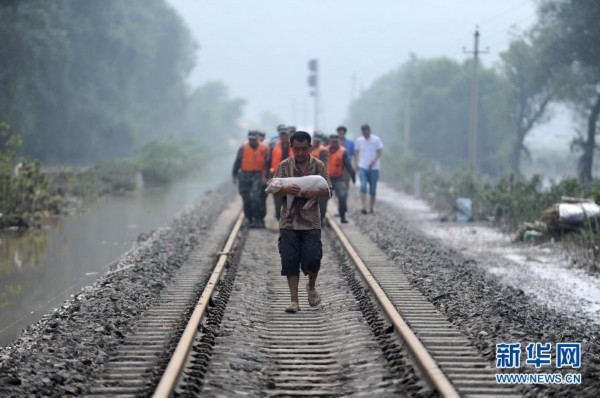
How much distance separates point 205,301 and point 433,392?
3501mm

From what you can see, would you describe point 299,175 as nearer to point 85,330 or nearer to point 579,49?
point 85,330

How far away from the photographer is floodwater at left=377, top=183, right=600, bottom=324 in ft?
39.5

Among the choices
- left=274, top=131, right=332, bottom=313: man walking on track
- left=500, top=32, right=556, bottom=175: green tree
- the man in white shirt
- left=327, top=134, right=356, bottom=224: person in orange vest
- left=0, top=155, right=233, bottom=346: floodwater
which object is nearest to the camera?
left=274, top=131, right=332, bottom=313: man walking on track

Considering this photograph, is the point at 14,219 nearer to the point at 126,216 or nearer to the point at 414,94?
the point at 126,216

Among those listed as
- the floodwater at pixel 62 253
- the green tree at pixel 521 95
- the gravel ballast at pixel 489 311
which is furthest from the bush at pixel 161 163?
the gravel ballast at pixel 489 311

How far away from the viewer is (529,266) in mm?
15266

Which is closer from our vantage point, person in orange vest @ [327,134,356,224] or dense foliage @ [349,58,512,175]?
person in orange vest @ [327,134,356,224]

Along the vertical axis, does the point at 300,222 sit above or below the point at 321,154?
below

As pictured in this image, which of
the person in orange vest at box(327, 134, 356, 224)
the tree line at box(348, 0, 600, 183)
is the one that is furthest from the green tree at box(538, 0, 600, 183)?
the person in orange vest at box(327, 134, 356, 224)

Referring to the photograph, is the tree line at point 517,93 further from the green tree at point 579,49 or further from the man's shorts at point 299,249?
the man's shorts at point 299,249

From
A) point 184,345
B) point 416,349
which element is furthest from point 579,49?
point 184,345

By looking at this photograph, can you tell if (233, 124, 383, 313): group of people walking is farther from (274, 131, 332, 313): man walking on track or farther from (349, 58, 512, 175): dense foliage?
(349, 58, 512, 175): dense foliage

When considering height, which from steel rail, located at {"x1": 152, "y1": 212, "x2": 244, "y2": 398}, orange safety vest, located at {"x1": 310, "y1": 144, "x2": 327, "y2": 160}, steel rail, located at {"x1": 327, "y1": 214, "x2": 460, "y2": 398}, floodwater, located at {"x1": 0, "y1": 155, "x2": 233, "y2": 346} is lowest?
floodwater, located at {"x1": 0, "y1": 155, "x2": 233, "y2": 346}

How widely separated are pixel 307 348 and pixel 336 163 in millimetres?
9548
